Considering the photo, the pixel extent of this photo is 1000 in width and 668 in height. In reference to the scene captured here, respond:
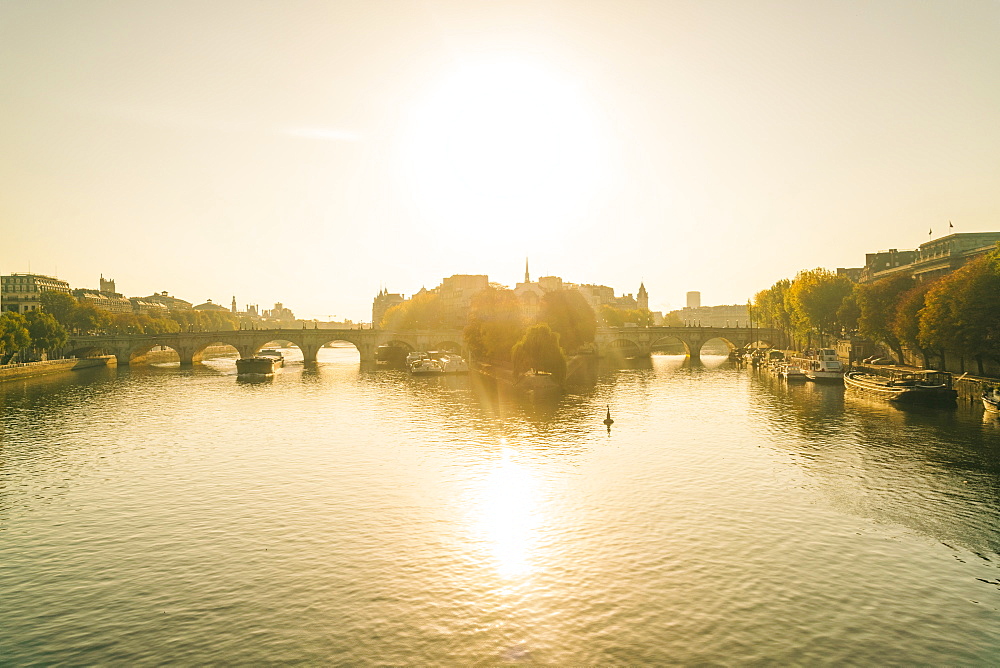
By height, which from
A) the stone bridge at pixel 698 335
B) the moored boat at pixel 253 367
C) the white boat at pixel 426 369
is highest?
the stone bridge at pixel 698 335

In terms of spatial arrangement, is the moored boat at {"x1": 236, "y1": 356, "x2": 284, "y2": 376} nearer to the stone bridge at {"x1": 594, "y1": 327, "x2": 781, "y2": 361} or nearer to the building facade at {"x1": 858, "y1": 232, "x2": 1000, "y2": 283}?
the stone bridge at {"x1": 594, "y1": 327, "x2": 781, "y2": 361}

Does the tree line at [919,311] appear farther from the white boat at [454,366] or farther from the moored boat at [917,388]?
the white boat at [454,366]

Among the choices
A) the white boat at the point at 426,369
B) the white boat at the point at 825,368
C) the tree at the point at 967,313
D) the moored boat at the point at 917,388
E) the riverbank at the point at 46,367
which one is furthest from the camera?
the white boat at the point at 426,369

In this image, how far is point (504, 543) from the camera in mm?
31734

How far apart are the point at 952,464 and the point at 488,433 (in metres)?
33.1

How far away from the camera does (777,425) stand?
6334cm

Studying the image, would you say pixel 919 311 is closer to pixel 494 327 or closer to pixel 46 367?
pixel 494 327

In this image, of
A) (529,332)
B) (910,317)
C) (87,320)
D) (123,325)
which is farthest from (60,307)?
(910,317)

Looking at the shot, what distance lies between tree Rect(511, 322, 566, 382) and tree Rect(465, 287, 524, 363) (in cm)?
1174

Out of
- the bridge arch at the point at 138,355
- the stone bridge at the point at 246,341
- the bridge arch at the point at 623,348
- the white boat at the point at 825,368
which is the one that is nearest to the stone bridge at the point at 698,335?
the bridge arch at the point at 623,348

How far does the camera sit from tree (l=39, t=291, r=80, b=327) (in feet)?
520

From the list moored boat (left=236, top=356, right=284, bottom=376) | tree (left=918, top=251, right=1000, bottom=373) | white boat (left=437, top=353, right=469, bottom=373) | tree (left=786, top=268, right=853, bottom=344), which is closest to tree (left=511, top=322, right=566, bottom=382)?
white boat (left=437, top=353, right=469, bottom=373)

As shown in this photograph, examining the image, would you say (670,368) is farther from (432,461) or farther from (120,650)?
(120,650)

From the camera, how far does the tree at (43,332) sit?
400 feet
